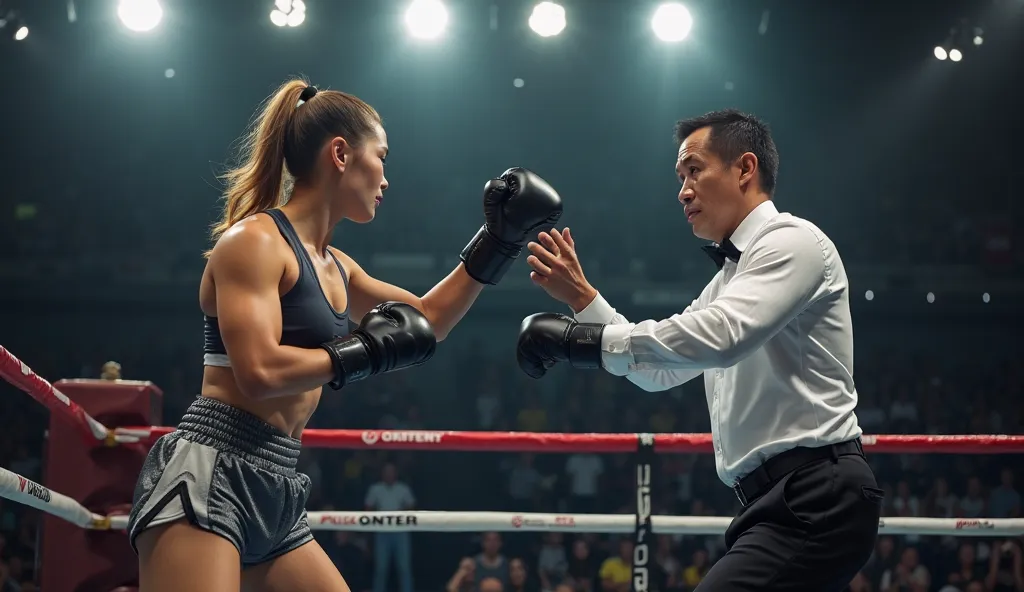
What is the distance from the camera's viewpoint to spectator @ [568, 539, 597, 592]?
19.4 feet

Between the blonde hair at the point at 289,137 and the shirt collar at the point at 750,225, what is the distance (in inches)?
31.6

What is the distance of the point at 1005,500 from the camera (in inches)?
264

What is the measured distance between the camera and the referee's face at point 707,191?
204 cm

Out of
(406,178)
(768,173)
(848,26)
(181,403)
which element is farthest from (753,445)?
(406,178)

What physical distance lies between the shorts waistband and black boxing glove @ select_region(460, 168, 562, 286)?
738 mm

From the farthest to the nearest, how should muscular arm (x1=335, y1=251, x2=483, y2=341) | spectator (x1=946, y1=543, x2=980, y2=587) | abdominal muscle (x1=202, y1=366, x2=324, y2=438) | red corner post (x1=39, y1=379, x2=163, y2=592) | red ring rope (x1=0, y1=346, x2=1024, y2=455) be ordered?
1. spectator (x1=946, y1=543, x2=980, y2=587)
2. red ring rope (x1=0, y1=346, x2=1024, y2=455)
3. red corner post (x1=39, y1=379, x2=163, y2=592)
4. muscular arm (x1=335, y1=251, x2=483, y2=341)
5. abdominal muscle (x1=202, y1=366, x2=324, y2=438)

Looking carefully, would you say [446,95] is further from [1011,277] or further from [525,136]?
[1011,277]

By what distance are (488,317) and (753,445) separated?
859 centimetres

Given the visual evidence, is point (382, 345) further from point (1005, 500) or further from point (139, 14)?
point (139, 14)

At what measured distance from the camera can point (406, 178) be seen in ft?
35.0

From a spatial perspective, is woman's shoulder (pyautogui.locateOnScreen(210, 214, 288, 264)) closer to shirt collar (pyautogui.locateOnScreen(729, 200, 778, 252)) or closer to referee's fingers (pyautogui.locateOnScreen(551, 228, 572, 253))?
referee's fingers (pyautogui.locateOnScreen(551, 228, 572, 253))

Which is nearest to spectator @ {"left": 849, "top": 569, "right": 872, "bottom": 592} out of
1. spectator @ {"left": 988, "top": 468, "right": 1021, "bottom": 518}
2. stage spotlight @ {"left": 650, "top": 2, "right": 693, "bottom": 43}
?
spectator @ {"left": 988, "top": 468, "right": 1021, "bottom": 518}

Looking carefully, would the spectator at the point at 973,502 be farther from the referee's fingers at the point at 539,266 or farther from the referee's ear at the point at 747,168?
the referee's fingers at the point at 539,266

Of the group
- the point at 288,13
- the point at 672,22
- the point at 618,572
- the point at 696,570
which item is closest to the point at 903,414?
the point at 696,570
